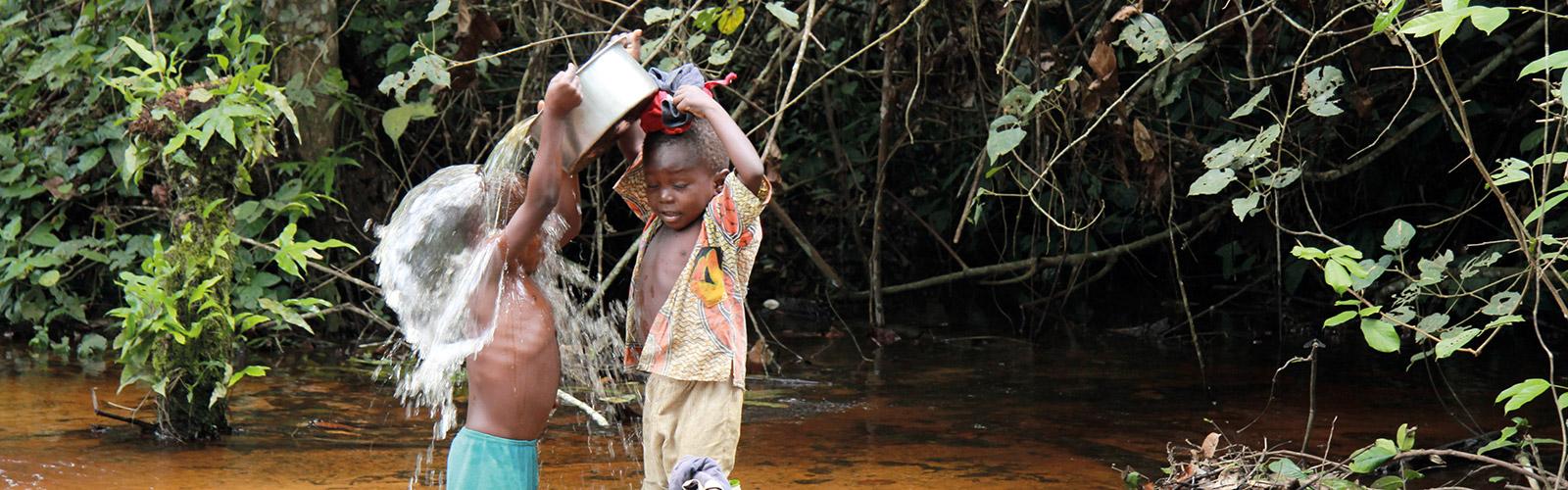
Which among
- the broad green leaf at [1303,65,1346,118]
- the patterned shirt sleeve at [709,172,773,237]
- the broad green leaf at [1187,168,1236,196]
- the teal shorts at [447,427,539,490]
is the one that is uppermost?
the broad green leaf at [1303,65,1346,118]

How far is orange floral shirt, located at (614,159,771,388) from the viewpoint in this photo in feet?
10.6

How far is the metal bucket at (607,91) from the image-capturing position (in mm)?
3078

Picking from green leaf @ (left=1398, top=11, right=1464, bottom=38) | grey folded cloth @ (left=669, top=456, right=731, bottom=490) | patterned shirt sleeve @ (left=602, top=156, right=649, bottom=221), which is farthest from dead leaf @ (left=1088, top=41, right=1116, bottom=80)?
grey folded cloth @ (left=669, top=456, right=731, bottom=490)

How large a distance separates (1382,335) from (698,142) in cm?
151

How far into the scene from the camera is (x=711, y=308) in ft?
10.7

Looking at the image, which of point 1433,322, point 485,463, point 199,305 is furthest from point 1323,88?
point 199,305

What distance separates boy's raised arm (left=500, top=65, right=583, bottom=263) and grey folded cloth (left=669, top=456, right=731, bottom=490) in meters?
0.58

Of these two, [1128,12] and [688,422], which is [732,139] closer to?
[688,422]

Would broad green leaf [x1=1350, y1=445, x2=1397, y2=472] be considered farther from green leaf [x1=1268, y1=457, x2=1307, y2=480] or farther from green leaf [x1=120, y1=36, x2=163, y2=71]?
green leaf [x1=120, y1=36, x2=163, y2=71]

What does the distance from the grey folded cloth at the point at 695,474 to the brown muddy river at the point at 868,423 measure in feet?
4.05

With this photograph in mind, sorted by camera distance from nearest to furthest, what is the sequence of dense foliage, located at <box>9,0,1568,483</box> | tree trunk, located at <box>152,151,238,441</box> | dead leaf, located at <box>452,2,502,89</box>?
tree trunk, located at <box>152,151,238,441</box> → dense foliage, located at <box>9,0,1568,483</box> → dead leaf, located at <box>452,2,502,89</box>

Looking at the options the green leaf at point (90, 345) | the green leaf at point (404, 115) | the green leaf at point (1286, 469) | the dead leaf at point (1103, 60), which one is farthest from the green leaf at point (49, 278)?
the green leaf at point (1286, 469)

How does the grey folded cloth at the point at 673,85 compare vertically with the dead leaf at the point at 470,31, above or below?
below

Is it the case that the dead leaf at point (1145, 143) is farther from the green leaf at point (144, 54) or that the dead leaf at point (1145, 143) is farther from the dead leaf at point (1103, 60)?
the green leaf at point (144, 54)
